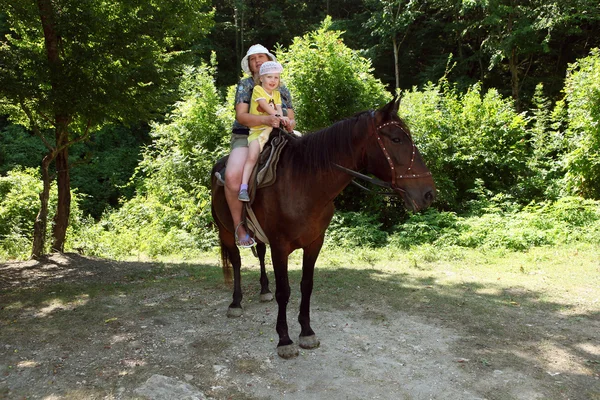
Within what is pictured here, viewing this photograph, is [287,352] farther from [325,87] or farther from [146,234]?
[146,234]

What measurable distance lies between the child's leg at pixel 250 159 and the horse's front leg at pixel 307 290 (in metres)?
0.88

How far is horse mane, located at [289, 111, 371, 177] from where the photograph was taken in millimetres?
3650

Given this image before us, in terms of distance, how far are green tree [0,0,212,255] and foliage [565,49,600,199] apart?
31.2 feet

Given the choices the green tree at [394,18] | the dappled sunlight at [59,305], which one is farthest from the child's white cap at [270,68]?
the green tree at [394,18]

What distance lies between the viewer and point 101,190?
17578 mm

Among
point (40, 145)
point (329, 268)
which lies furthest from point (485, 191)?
point (40, 145)

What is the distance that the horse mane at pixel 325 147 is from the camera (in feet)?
12.0

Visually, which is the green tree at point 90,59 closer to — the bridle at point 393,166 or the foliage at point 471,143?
the bridle at point 393,166

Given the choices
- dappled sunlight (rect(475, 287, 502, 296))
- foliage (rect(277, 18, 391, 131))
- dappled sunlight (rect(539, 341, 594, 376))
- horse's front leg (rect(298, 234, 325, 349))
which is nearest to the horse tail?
horse's front leg (rect(298, 234, 325, 349))

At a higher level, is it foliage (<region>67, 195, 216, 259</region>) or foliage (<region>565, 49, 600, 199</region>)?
foliage (<region>565, 49, 600, 199</region>)

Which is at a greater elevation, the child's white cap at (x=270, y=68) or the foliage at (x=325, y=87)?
the foliage at (x=325, y=87)

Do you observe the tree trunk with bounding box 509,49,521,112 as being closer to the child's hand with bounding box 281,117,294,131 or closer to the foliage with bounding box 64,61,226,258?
the foliage with bounding box 64,61,226,258

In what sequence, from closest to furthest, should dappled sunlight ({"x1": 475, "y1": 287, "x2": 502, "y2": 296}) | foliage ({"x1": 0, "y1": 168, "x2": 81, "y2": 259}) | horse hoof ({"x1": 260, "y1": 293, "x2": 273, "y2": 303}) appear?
horse hoof ({"x1": 260, "y1": 293, "x2": 273, "y2": 303})
dappled sunlight ({"x1": 475, "y1": 287, "x2": 502, "y2": 296})
foliage ({"x1": 0, "y1": 168, "x2": 81, "y2": 259})

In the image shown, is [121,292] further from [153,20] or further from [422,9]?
[422,9]
